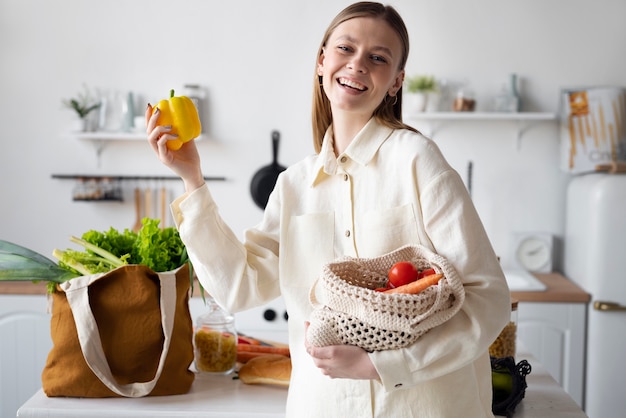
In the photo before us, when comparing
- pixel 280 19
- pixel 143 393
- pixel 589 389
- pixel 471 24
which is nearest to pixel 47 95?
pixel 280 19

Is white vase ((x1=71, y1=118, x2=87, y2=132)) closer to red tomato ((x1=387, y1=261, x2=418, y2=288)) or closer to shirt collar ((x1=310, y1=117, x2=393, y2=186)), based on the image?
shirt collar ((x1=310, y1=117, x2=393, y2=186))

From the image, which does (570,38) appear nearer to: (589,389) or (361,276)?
(589,389)

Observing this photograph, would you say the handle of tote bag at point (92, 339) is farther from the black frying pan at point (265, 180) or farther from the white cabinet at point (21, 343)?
the black frying pan at point (265, 180)

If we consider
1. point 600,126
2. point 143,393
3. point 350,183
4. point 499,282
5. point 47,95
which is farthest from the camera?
point 47,95

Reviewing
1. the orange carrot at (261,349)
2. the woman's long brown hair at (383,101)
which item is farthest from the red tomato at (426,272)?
the orange carrot at (261,349)

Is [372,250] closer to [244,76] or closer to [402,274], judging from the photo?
[402,274]

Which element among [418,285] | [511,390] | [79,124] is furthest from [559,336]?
[79,124]

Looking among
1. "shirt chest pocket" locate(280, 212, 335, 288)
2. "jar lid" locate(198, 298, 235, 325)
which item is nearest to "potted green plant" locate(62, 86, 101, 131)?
"jar lid" locate(198, 298, 235, 325)

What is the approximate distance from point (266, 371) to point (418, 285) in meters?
0.63

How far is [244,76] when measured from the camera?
3.34 m

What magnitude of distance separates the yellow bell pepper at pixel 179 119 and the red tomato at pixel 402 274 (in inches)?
17.4

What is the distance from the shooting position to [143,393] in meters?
A: 1.44

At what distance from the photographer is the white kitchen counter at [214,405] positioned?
137 cm

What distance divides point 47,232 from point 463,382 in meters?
2.73
